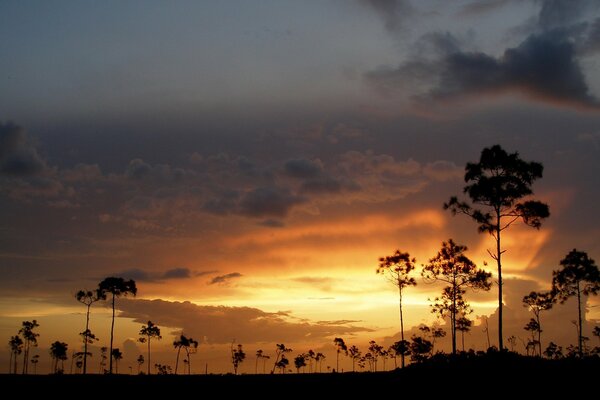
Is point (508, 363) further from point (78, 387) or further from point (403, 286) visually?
point (403, 286)

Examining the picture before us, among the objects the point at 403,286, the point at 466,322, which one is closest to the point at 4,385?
the point at 403,286

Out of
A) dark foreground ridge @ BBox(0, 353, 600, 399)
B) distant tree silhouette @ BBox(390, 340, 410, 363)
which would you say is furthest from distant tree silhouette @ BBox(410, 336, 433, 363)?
dark foreground ridge @ BBox(0, 353, 600, 399)

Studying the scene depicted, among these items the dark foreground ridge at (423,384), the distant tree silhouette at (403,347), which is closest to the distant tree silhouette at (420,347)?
the distant tree silhouette at (403,347)

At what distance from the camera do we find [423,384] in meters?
35.8

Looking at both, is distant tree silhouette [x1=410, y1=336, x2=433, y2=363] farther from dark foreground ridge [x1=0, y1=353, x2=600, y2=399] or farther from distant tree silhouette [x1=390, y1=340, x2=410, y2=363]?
dark foreground ridge [x1=0, y1=353, x2=600, y2=399]

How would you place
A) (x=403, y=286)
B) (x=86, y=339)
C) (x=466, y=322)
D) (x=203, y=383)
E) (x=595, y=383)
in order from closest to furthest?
(x=595, y=383) < (x=203, y=383) < (x=403, y=286) < (x=466, y=322) < (x=86, y=339)

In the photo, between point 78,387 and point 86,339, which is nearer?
point 78,387

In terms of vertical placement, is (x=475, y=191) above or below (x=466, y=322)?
above

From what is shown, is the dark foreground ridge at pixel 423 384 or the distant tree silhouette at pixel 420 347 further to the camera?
the distant tree silhouette at pixel 420 347

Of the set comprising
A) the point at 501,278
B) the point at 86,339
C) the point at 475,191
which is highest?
the point at 475,191

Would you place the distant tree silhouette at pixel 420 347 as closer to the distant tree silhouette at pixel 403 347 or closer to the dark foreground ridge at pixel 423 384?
the distant tree silhouette at pixel 403 347

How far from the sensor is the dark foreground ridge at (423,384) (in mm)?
32562

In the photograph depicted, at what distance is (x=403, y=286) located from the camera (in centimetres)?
7656

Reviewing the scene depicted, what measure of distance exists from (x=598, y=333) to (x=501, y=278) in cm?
7452
